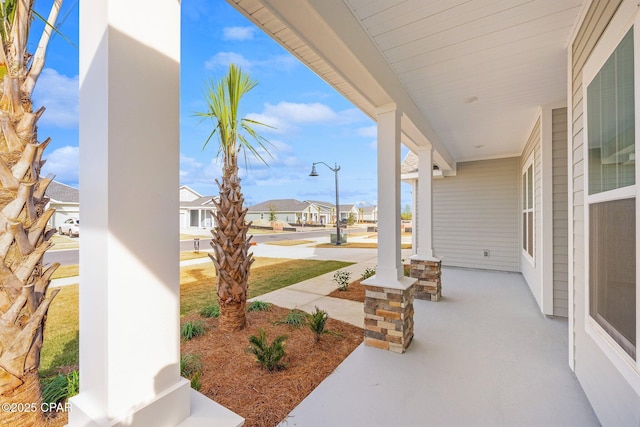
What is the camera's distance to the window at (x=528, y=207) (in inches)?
212

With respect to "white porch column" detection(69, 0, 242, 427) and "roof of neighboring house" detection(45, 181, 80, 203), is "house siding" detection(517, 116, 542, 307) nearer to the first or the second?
"white porch column" detection(69, 0, 242, 427)

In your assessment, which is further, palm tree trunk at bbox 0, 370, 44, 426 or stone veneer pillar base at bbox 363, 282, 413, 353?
stone veneer pillar base at bbox 363, 282, 413, 353

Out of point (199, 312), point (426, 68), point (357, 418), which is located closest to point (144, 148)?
point (357, 418)

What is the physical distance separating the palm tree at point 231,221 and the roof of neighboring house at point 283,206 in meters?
38.2

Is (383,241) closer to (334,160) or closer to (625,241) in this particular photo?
(625,241)

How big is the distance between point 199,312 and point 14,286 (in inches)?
134

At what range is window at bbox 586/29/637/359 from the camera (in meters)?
1.56

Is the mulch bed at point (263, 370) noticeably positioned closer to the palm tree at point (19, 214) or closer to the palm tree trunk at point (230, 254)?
the palm tree trunk at point (230, 254)

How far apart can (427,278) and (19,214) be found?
491cm

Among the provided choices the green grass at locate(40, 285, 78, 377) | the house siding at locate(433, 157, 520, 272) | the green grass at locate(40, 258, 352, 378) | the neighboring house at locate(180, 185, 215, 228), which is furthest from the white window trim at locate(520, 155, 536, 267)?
the neighboring house at locate(180, 185, 215, 228)

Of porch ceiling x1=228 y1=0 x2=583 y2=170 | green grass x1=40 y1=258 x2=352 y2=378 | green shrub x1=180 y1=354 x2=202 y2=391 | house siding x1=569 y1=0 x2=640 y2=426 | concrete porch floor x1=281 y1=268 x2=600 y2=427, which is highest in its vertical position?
porch ceiling x1=228 y1=0 x2=583 y2=170

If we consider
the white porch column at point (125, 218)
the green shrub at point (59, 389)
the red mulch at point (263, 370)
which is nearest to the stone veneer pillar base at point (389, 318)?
the red mulch at point (263, 370)

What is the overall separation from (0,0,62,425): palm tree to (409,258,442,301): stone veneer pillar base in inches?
181

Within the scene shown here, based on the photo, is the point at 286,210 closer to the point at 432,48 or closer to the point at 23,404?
the point at 432,48
